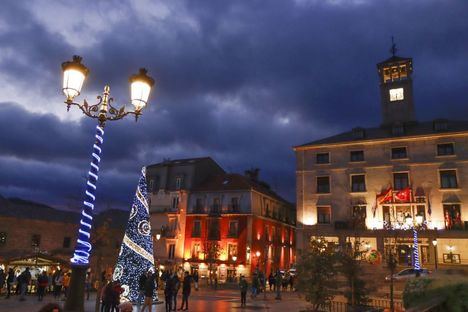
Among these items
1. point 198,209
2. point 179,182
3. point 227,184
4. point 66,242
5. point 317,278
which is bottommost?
point 317,278

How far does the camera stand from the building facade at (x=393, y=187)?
3441 cm

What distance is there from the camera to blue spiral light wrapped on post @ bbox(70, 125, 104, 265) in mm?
8203

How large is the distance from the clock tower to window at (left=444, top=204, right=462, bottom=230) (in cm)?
1116

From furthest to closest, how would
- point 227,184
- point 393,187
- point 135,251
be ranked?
point 227,184 → point 393,187 → point 135,251

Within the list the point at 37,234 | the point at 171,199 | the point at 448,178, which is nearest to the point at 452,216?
the point at 448,178

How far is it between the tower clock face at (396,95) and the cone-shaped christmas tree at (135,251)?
33.6 meters

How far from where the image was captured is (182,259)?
157ft

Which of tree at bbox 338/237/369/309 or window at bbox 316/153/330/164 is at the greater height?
window at bbox 316/153/330/164

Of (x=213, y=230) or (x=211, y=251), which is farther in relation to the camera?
(x=213, y=230)

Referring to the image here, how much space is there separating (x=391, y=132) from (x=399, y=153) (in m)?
2.56

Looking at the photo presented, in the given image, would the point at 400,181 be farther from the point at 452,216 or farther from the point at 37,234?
the point at 37,234

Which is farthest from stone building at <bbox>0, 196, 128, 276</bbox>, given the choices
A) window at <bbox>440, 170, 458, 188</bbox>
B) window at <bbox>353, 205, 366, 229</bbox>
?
window at <bbox>440, 170, 458, 188</bbox>

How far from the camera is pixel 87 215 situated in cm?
861

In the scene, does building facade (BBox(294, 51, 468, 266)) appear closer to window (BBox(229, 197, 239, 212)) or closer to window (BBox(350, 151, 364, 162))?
window (BBox(350, 151, 364, 162))
